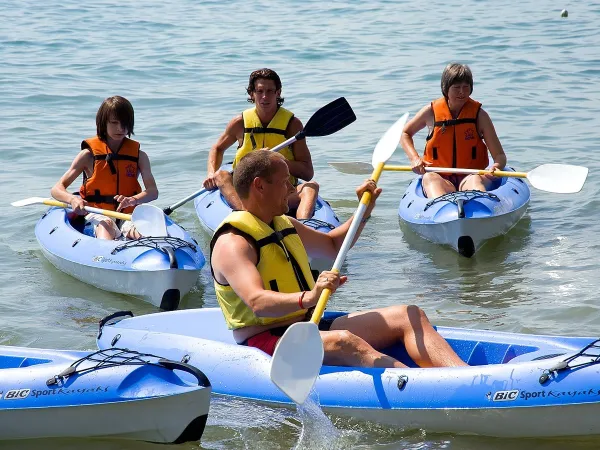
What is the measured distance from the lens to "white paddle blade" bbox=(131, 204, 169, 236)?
5.97 metres

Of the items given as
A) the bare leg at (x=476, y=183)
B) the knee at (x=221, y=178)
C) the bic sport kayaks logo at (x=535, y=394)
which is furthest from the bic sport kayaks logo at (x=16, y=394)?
the bare leg at (x=476, y=183)

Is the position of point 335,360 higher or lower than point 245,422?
higher

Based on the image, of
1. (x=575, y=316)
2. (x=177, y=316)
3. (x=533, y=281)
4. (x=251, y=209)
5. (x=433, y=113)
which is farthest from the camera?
(x=433, y=113)

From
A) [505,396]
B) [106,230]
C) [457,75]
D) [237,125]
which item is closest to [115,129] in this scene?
[106,230]

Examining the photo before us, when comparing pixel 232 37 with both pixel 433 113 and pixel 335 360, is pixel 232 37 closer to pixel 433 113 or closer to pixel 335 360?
pixel 433 113

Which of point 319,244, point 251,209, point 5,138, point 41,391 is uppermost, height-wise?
point 251,209

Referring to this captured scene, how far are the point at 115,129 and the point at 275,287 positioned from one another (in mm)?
2631

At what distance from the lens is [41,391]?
3.77m

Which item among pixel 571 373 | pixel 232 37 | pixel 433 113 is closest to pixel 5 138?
pixel 433 113

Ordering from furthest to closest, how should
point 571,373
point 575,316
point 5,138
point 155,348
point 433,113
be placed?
point 5,138
point 433,113
point 575,316
point 155,348
point 571,373

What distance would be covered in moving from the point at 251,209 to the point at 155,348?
0.85 m

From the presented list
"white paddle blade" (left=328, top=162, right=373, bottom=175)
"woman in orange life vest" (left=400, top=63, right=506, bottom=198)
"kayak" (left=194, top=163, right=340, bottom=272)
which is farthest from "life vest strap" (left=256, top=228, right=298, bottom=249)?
"white paddle blade" (left=328, top=162, right=373, bottom=175)

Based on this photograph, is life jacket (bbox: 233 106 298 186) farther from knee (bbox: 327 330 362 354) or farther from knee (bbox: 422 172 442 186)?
knee (bbox: 327 330 362 354)

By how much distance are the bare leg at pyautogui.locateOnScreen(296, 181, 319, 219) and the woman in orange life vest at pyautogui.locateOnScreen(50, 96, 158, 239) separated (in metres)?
0.91
